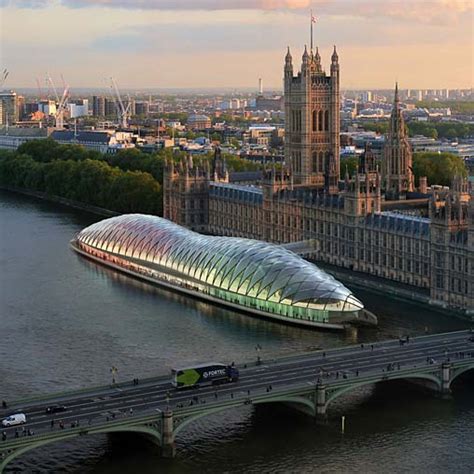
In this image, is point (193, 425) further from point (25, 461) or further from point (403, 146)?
point (403, 146)

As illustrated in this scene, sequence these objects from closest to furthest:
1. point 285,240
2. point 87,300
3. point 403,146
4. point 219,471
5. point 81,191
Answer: point 219,471
point 87,300
point 285,240
point 403,146
point 81,191

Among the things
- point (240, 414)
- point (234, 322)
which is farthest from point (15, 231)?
point (240, 414)

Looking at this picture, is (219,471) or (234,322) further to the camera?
(234,322)

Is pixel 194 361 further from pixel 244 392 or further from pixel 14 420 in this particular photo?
pixel 14 420

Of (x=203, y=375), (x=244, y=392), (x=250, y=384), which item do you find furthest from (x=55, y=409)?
(x=250, y=384)

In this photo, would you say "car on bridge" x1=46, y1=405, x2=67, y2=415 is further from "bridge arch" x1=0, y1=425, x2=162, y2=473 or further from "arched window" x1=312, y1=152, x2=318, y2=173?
"arched window" x1=312, y1=152, x2=318, y2=173

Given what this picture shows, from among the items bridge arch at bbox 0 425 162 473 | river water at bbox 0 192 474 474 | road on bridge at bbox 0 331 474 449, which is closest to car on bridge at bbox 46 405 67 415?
road on bridge at bbox 0 331 474 449

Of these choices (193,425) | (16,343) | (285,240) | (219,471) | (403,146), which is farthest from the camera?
(403,146)
